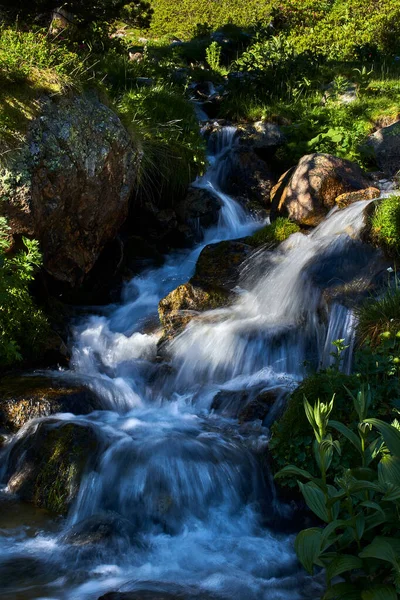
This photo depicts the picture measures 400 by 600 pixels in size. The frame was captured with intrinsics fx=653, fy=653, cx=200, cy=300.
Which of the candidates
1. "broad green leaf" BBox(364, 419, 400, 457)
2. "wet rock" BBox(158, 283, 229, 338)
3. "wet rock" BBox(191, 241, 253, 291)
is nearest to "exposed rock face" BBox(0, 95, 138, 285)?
"wet rock" BBox(158, 283, 229, 338)

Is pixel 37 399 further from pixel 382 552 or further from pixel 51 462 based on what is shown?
pixel 382 552

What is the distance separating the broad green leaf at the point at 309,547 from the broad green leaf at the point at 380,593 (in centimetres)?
28

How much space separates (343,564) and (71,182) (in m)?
5.17

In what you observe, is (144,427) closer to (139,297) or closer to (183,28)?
(139,297)

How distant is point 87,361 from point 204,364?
1316 millimetres

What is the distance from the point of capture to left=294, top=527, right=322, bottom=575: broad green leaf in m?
3.10

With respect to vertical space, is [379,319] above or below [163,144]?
below

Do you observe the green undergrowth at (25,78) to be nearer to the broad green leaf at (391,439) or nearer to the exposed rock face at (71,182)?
the exposed rock face at (71,182)

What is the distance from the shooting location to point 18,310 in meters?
6.39

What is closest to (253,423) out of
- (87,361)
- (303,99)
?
(87,361)

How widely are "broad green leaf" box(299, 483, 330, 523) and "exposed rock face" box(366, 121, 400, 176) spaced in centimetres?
790

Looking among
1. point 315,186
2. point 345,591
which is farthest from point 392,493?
point 315,186

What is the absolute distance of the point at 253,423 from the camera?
581cm

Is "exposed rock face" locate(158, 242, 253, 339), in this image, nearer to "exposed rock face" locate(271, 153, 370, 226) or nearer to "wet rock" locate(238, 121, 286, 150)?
"exposed rock face" locate(271, 153, 370, 226)
